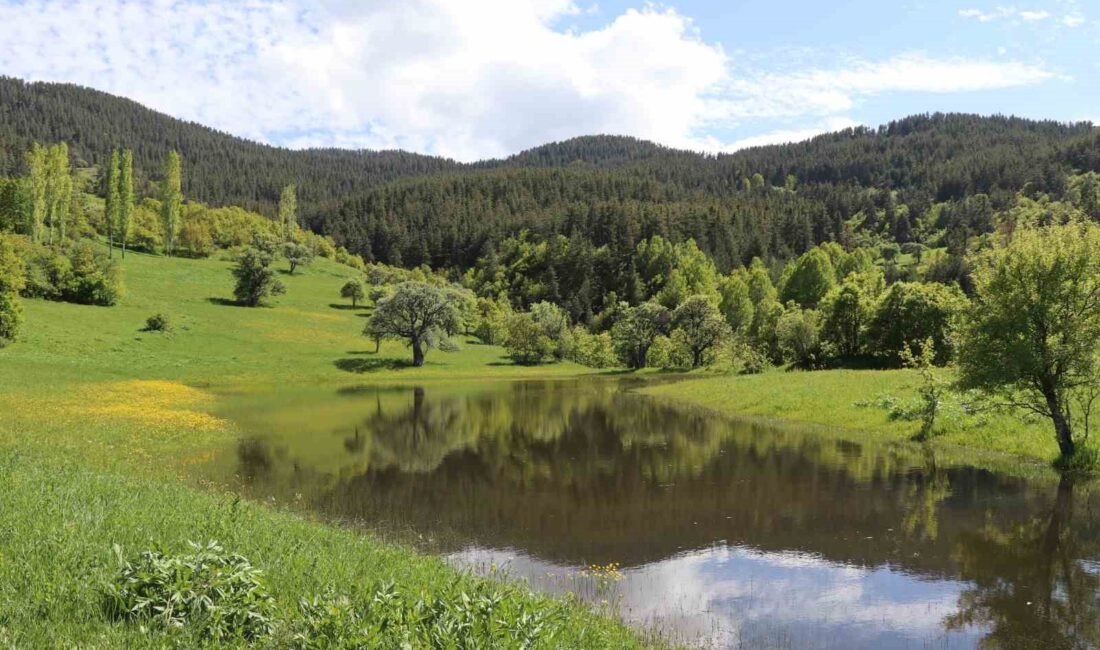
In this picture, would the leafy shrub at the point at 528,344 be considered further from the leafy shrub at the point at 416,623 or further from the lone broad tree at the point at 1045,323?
the leafy shrub at the point at 416,623

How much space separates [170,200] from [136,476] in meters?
137

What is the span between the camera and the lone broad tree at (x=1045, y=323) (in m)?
25.1

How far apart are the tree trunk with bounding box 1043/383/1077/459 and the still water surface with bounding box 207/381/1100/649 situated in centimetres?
306

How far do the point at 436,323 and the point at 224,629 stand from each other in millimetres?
90115

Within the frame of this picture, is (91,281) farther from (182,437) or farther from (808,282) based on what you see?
(808,282)

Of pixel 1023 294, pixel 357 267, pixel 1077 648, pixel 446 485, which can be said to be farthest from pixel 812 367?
pixel 357 267

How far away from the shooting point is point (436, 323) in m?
96.8

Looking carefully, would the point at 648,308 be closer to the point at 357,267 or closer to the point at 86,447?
the point at 86,447

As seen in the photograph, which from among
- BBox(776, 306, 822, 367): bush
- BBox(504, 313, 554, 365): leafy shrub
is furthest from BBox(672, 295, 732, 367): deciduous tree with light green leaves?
BBox(504, 313, 554, 365): leafy shrub

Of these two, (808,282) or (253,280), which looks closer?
(253,280)

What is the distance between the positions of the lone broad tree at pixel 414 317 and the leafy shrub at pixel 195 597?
87.9 meters

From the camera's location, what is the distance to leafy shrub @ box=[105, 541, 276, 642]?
764 centimetres

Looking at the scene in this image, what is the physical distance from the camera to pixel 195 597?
313 inches

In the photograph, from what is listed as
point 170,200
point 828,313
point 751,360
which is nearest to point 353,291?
point 170,200
